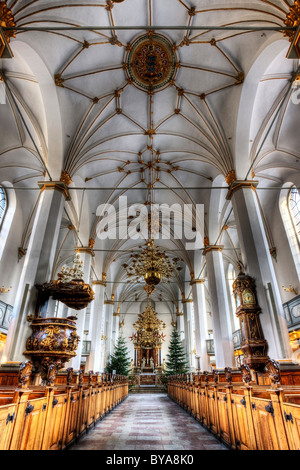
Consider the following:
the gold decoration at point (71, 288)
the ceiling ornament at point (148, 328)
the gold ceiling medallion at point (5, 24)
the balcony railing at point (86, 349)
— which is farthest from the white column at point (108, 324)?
the gold ceiling medallion at point (5, 24)

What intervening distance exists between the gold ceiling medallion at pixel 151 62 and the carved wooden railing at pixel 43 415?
10.2m

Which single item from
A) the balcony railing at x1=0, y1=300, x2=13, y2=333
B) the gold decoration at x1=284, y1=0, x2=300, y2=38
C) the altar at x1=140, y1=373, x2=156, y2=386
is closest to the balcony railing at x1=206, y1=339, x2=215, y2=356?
the altar at x1=140, y1=373, x2=156, y2=386

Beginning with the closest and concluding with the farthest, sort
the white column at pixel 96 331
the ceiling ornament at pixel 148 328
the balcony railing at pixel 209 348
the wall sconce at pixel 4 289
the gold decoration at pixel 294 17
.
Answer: the gold decoration at pixel 294 17 → the wall sconce at pixel 4 289 → the white column at pixel 96 331 → the balcony railing at pixel 209 348 → the ceiling ornament at pixel 148 328

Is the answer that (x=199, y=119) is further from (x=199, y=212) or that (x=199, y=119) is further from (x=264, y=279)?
(x=264, y=279)

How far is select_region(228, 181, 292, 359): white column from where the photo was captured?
724 cm

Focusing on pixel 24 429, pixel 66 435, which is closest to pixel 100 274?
pixel 66 435

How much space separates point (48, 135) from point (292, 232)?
11623mm

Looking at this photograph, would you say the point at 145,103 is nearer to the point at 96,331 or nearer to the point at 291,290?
the point at 291,290

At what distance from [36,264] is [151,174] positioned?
8.66 metres

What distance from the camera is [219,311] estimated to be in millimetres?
12086

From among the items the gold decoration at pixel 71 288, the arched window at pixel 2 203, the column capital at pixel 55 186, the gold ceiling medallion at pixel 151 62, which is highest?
the gold ceiling medallion at pixel 151 62

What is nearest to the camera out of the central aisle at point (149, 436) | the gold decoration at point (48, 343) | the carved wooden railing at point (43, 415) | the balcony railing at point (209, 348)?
the carved wooden railing at point (43, 415)

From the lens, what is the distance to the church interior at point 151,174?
15.2 ft

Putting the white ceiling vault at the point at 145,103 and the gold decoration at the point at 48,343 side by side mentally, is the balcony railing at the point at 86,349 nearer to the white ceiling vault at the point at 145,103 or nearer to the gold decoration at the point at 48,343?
the white ceiling vault at the point at 145,103
